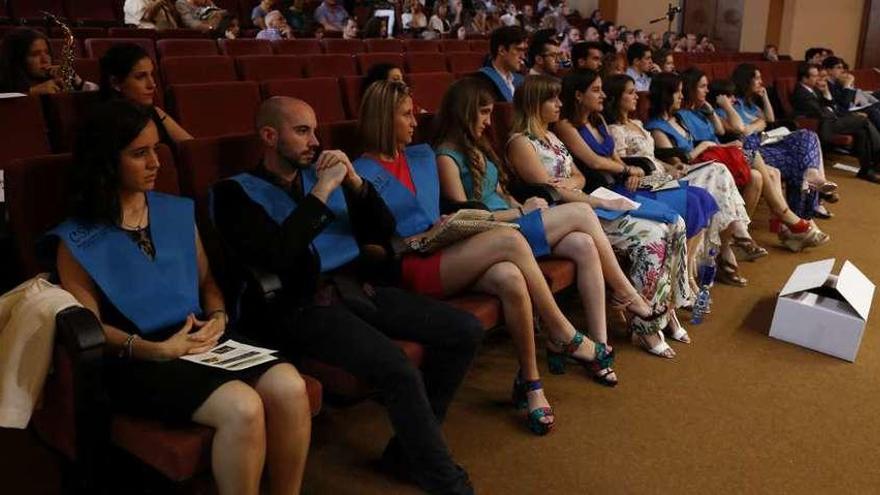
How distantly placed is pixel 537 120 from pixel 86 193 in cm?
155

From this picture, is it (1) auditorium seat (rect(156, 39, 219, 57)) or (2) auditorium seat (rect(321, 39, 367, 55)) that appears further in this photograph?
(2) auditorium seat (rect(321, 39, 367, 55))

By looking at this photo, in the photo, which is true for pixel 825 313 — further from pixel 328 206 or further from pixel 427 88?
pixel 427 88

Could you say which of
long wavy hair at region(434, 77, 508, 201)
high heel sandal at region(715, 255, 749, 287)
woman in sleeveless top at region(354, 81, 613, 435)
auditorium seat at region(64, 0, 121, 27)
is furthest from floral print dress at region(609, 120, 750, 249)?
auditorium seat at region(64, 0, 121, 27)

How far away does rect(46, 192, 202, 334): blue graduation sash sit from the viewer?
1.36 m

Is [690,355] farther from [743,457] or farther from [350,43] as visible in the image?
[350,43]

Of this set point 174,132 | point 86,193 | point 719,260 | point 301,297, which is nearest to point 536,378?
point 301,297

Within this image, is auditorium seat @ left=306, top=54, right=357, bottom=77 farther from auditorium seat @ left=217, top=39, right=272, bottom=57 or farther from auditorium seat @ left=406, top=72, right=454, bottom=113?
auditorium seat @ left=217, top=39, right=272, bottom=57

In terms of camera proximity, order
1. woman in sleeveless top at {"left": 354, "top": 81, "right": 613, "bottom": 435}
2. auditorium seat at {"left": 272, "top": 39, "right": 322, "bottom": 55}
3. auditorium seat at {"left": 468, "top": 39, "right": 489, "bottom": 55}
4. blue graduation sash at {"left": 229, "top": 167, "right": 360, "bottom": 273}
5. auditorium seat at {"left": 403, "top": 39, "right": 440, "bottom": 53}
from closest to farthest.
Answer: blue graduation sash at {"left": 229, "top": 167, "right": 360, "bottom": 273} → woman in sleeveless top at {"left": 354, "top": 81, "right": 613, "bottom": 435} → auditorium seat at {"left": 272, "top": 39, "right": 322, "bottom": 55} → auditorium seat at {"left": 403, "top": 39, "right": 440, "bottom": 53} → auditorium seat at {"left": 468, "top": 39, "right": 489, "bottom": 55}

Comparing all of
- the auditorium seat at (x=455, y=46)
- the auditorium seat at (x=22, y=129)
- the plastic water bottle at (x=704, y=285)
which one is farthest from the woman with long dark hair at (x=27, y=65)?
the auditorium seat at (x=455, y=46)

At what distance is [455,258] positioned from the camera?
1.89 metres

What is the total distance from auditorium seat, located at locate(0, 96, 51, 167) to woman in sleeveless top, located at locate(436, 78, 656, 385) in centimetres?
118

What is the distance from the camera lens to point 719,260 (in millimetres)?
3152

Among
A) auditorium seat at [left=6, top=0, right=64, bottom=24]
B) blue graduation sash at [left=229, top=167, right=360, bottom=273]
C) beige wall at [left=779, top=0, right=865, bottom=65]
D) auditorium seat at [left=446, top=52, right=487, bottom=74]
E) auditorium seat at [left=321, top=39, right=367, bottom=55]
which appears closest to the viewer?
blue graduation sash at [left=229, top=167, right=360, bottom=273]

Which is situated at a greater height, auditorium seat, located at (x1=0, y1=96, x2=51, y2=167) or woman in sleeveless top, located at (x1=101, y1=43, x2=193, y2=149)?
woman in sleeveless top, located at (x1=101, y1=43, x2=193, y2=149)
